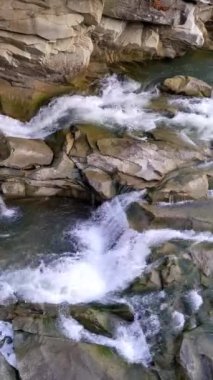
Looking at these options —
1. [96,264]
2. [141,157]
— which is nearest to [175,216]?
[141,157]

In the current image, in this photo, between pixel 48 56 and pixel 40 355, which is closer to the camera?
pixel 40 355

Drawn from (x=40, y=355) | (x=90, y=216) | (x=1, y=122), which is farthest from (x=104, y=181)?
(x=40, y=355)

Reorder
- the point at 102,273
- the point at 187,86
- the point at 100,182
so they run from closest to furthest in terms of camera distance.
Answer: the point at 102,273
the point at 100,182
the point at 187,86

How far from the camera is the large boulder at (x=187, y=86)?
494 inches

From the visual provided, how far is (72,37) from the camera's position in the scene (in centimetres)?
1109

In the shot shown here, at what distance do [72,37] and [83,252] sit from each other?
481 cm

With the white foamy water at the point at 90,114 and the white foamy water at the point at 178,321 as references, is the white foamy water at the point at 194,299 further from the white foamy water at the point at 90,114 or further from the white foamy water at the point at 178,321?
the white foamy water at the point at 90,114

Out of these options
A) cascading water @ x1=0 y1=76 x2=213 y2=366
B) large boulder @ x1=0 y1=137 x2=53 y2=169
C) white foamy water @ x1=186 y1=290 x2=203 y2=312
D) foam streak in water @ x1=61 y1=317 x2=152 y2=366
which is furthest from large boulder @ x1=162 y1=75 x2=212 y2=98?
foam streak in water @ x1=61 y1=317 x2=152 y2=366

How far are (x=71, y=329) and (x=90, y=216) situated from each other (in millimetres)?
2748

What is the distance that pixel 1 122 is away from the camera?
11.0 meters

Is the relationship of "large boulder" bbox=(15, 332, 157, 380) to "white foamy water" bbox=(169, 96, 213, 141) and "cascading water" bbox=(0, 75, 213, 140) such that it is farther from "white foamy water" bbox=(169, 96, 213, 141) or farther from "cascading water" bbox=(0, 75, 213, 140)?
"white foamy water" bbox=(169, 96, 213, 141)

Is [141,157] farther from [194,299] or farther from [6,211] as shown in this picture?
[194,299]

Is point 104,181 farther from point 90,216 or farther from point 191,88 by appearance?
point 191,88

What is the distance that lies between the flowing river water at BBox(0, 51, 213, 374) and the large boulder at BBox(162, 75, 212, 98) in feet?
4.74
